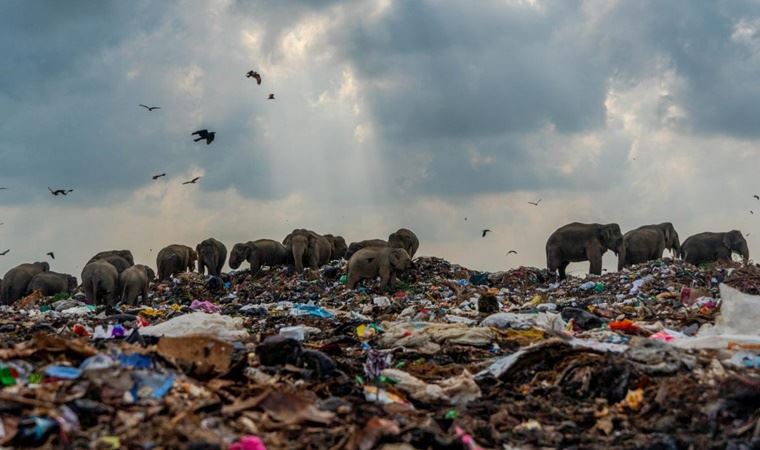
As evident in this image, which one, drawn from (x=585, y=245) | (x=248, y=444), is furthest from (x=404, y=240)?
(x=248, y=444)

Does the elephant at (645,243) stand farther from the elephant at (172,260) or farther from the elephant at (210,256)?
the elephant at (172,260)

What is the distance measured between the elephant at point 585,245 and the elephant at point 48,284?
544 inches

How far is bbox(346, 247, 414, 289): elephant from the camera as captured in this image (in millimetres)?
18984

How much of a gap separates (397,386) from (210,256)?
22065mm

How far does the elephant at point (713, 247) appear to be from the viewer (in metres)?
Result: 25.1

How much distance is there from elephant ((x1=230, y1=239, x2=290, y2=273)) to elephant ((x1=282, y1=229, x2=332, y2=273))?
450 mm

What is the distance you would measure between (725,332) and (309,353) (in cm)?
423

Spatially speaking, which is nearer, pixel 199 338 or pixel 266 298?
pixel 199 338

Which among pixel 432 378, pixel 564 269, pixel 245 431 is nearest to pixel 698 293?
pixel 432 378

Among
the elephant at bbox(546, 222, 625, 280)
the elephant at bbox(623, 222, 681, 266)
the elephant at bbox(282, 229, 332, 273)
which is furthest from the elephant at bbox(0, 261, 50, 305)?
the elephant at bbox(623, 222, 681, 266)

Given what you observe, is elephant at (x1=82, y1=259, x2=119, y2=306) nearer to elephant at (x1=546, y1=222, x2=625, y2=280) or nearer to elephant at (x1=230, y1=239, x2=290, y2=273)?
elephant at (x1=230, y1=239, x2=290, y2=273)

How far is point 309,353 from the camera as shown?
21.7 ft

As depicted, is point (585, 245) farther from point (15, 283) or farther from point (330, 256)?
point (15, 283)

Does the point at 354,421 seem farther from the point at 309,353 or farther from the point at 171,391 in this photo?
the point at 309,353
